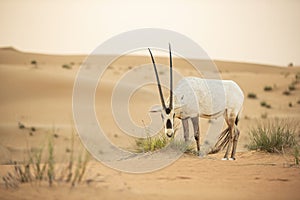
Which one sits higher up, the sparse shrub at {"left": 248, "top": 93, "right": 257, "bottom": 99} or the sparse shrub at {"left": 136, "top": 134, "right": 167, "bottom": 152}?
the sparse shrub at {"left": 136, "top": 134, "right": 167, "bottom": 152}

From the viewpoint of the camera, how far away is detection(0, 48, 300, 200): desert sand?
17.7 feet

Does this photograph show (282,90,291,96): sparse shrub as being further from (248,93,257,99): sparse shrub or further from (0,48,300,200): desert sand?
(248,93,257,99): sparse shrub

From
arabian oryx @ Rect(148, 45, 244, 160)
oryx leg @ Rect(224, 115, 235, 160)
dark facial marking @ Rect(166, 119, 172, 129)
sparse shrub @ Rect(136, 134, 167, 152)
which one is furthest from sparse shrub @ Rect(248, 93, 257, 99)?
dark facial marking @ Rect(166, 119, 172, 129)

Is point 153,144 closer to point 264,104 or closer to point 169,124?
point 169,124

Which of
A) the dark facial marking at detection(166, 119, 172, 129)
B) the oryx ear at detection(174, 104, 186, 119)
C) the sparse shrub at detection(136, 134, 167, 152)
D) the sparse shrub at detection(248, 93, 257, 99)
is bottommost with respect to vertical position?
the sparse shrub at detection(248, 93, 257, 99)

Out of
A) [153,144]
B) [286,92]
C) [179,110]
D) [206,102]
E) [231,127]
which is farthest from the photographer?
[286,92]

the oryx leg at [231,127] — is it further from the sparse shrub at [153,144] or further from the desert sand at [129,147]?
the sparse shrub at [153,144]

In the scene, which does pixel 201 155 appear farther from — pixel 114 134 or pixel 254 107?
pixel 254 107

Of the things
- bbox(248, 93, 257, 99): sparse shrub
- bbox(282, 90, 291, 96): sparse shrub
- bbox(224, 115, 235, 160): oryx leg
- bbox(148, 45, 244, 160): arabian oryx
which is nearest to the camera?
bbox(148, 45, 244, 160): arabian oryx

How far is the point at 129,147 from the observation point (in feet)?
31.7

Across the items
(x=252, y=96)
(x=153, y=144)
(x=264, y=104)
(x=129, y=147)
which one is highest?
(x=153, y=144)

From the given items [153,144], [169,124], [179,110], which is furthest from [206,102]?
[153,144]

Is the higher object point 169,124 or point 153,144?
point 169,124

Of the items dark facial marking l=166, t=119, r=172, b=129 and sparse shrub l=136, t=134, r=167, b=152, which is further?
sparse shrub l=136, t=134, r=167, b=152
